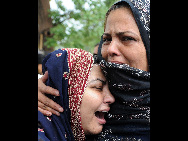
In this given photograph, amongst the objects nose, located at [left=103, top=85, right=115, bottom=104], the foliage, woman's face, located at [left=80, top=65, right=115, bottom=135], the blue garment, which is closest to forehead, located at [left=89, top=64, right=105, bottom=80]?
woman's face, located at [left=80, top=65, right=115, bottom=135]

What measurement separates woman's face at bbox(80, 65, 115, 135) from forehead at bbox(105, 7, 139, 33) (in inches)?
16.4

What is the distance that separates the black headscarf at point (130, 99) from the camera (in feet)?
5.49

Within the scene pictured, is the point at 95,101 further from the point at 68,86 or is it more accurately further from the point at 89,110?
the point at 68,86

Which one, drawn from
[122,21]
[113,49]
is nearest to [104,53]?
[113,49]

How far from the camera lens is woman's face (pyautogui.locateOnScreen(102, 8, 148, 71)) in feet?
5.87

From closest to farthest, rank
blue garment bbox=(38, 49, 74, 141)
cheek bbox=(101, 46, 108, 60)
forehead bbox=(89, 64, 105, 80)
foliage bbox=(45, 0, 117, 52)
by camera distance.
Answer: blue garment bbox=(38, 49, 74, 141), forehead bbox=(89, 64, 105, 80), cheek bbox=(101, 46, 108, 60), foliage bbox=(45, 0, 117, 52)

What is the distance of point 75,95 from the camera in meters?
1.68

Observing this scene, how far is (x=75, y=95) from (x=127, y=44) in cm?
67

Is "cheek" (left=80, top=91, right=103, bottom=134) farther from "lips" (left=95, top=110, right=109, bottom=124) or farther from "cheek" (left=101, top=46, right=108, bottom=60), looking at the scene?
"cheek" (left=101, top=46, right=108, bottom=60)

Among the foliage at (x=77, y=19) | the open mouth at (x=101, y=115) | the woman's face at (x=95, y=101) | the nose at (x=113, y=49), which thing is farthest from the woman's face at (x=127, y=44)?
the foliage at (x=77, y=19)
